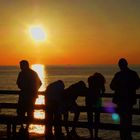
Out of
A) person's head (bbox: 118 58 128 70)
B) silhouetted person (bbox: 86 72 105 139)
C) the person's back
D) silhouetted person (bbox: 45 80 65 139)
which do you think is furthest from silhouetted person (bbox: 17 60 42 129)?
person's head (bbox: 118 58 128 70)

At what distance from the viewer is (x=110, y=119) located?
114ft

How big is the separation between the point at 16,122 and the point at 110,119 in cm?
2438

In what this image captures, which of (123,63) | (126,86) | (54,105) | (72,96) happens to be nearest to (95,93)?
(72,96)

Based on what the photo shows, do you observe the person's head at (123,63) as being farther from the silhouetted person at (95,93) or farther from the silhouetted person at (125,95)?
the silhouetted person at (95,93)

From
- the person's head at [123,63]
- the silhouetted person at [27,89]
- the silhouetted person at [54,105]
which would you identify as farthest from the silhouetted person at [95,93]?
the person's head at [123,63]

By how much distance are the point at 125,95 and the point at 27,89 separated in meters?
2.72

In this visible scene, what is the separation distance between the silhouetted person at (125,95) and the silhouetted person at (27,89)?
2.31 metres

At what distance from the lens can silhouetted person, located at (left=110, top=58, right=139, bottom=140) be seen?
1000 cm

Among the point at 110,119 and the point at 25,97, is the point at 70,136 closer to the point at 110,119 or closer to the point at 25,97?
the point at 25,97

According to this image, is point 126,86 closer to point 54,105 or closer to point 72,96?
point 72,96

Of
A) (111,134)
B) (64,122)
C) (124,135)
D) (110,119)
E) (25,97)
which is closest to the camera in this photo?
(124,135)

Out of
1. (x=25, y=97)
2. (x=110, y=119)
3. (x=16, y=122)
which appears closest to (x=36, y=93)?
(x=25, y=97)

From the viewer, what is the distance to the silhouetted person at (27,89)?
37.8 feet

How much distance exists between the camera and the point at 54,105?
34.7 ft
